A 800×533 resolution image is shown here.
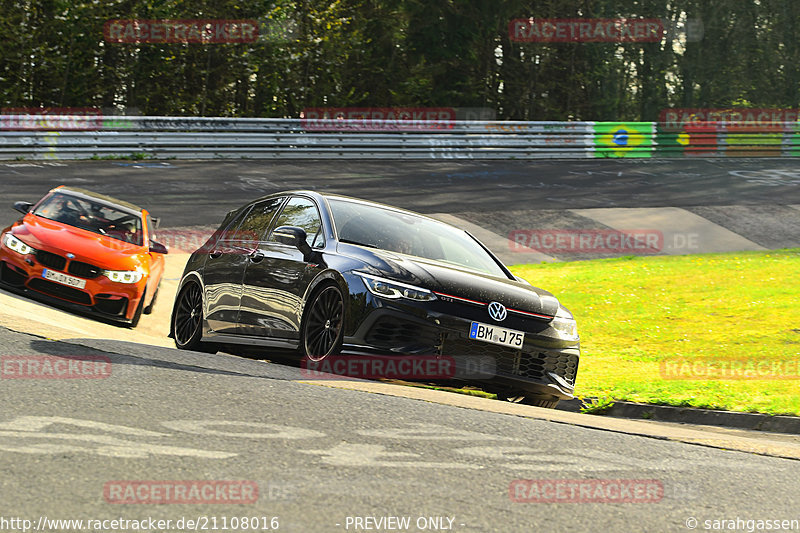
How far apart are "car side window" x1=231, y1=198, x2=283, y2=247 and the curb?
3.29 metres

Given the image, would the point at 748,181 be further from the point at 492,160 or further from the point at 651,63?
the point at 651,63

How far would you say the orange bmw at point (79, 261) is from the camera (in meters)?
12.1

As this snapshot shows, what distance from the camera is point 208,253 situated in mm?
10555

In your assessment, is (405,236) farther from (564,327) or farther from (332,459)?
(332,459)

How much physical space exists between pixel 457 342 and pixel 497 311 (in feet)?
1.51

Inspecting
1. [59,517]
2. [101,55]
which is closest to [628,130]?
[101,55]

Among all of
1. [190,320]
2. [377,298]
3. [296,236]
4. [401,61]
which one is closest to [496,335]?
[377,298]

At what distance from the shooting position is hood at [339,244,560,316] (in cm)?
815

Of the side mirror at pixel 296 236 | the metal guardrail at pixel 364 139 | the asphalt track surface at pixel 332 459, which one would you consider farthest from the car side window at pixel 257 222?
the metal guardrail at pixel 364 139

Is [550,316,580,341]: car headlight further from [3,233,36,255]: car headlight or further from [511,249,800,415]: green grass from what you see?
[3,233,36,255]: car headlight

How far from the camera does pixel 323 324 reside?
847 cm

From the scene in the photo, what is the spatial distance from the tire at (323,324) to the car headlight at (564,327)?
1761 millimetres

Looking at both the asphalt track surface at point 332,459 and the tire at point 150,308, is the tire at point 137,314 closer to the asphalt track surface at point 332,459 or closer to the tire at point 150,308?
the tire at point 150,308

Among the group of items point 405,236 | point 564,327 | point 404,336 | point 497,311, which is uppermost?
A: point 405,236
